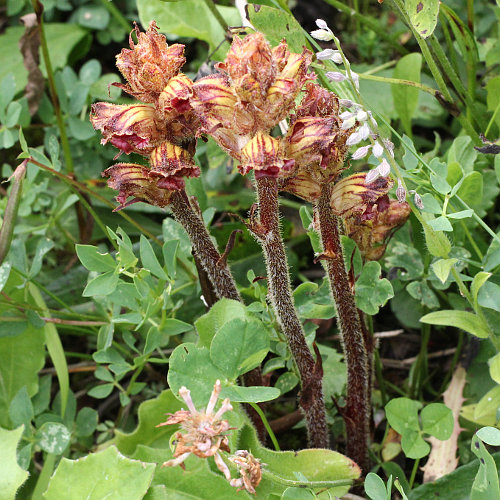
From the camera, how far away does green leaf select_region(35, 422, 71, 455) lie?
1749mm

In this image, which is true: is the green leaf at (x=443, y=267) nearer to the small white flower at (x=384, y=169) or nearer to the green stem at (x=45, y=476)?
the small white flower at (x=384, y=169)

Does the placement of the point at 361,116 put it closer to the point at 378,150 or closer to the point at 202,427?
the point at 378,150

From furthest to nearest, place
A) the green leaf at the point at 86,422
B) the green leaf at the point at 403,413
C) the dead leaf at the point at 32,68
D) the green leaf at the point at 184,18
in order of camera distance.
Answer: the dead leaf at the point at 32,68, the green leaf at the point at 184,18, the green leaf at the point at 86,422, the green leaf at the point at 403,413

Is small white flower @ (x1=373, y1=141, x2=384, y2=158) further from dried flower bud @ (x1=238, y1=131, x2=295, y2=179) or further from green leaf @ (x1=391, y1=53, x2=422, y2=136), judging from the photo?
green leaf @ (x1=391, y1=53, x2=422, y2=136)

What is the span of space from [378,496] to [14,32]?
280 cm

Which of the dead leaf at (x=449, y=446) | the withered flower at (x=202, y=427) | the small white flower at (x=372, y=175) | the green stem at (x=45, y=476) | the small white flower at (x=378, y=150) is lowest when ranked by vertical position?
the green stem at (x=45, y=476)

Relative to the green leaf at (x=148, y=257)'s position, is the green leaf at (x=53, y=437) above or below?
below

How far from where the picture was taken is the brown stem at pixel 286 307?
1.25 metres

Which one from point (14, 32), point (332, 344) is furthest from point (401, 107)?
point (14, 32)

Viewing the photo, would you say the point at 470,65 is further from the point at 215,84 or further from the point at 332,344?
the point at 215,84

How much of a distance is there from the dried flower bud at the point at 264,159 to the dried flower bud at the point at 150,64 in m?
0.26

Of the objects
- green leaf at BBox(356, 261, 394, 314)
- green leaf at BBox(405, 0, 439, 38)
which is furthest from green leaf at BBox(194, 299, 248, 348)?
green leaf at BBox(405, 0, 439, 38)

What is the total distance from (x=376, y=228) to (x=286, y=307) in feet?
1.11

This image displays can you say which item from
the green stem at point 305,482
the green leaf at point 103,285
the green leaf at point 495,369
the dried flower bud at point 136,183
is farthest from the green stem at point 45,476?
the green leaf at point 495,369
